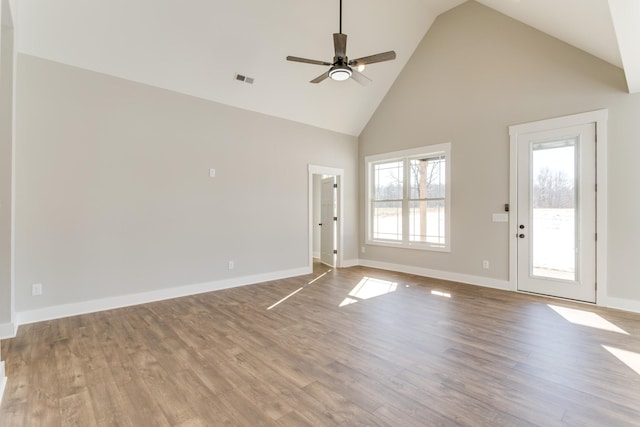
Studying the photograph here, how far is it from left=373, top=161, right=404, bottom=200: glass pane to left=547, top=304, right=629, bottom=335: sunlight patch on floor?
338 cm

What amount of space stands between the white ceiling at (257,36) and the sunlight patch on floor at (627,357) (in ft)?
9.83

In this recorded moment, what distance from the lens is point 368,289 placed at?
498 cm

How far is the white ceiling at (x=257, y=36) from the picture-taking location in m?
3.41

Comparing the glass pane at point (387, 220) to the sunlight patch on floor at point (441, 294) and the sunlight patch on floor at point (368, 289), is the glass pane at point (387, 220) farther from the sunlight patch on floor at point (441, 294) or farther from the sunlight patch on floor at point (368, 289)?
the sunlight patch on floor at point (441, 294)

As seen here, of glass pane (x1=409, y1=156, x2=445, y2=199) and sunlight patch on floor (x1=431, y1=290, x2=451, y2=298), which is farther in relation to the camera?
glass pane (x1=409, y1=156, x2=445, y2=199)

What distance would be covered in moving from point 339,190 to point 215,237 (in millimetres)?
3056

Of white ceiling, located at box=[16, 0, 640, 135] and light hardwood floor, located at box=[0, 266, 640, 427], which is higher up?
white ceiling, located at box=[16, 0, 640, 135]

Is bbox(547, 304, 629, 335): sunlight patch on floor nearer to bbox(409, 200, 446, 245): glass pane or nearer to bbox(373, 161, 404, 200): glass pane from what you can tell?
bbox(409, 200, 446, 245): glass pane

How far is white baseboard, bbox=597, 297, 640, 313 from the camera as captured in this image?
149 inches

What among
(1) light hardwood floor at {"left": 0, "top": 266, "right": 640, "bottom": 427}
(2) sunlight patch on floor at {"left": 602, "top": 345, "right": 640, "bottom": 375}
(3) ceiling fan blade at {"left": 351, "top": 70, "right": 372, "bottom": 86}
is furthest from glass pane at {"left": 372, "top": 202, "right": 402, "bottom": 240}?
(2) sunlight patch on floor at {"left": 602, "top": 345, "right": 640, "bottom": 375}

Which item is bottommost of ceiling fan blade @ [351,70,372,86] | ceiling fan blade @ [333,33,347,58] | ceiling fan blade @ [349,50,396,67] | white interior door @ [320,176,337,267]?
white interior door @ [320,176,337,267]

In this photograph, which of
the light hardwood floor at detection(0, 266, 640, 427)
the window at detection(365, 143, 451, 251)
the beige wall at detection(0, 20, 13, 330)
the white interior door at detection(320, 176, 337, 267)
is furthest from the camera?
the white interior door at detection(320, 176, 337, 267)

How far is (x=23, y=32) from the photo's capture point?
3355 millimetres

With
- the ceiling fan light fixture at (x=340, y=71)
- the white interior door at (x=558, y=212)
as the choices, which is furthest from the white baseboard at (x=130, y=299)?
the white interior door at (x=558, y=212)
